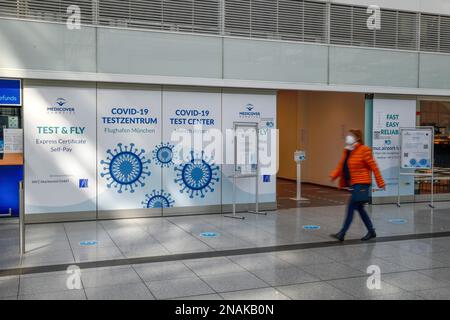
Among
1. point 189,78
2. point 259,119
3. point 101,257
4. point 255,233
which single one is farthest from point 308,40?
point 101,257

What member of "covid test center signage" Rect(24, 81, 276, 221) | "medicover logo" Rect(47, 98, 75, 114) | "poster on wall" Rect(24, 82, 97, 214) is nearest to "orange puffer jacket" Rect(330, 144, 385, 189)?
"covid test center signage" Rect(24, 81, 276, 221)

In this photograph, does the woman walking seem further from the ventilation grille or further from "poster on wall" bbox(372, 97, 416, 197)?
"poster on wall" bbox(372, 97, 416, 197)

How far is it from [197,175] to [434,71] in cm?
683

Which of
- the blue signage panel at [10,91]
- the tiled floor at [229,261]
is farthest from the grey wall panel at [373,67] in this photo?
the blue signage panel at [10,91]

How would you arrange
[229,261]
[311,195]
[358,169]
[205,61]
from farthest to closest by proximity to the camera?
[311,195] → [205,61] → [358,169] → [229,261]

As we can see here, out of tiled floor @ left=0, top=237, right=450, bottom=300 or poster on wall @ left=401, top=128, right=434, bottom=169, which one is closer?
tiled floor @ left=0, top=237, right=450, bottom=300

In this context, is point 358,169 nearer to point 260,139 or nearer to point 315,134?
point 260,139

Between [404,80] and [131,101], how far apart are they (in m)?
6.81

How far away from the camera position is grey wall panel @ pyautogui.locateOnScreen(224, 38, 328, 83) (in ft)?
35.2

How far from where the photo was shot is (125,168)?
10.1 metres

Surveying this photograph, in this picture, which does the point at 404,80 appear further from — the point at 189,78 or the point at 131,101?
the point at 131,101

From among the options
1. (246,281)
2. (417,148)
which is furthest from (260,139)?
(246,281)

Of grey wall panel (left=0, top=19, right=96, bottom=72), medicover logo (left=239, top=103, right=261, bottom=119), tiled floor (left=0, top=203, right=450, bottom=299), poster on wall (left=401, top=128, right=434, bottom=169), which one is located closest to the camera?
tiled floor (left=0, top=203, right=450, bottom=299)

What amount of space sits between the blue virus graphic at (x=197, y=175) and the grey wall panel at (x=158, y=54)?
179 cm
